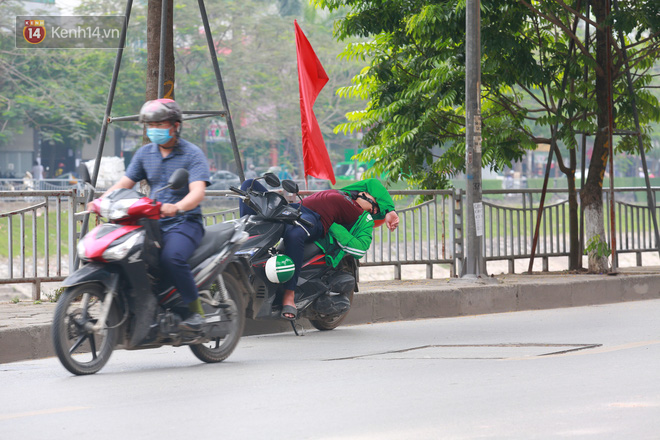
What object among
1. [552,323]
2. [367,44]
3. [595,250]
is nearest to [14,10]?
[367,44]

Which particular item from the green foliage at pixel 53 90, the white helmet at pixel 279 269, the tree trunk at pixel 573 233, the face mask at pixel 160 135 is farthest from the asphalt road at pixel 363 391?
the green foliage at pixel 53 90

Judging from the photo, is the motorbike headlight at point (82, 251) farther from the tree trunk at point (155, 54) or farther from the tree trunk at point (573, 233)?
the tree trunk at point (573, 233)

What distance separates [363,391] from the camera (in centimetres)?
595

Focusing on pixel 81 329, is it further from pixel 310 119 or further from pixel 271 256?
pixel 310 119

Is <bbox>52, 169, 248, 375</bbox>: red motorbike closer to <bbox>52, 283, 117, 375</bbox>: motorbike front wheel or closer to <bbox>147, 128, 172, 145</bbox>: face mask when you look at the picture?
<bbox>52, 283, 117, 375</bbox>: motorbike front wheel

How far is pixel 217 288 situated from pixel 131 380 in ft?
3.54

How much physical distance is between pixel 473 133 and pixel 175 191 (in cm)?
571

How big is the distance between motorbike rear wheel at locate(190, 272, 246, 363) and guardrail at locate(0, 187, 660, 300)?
11.1ft

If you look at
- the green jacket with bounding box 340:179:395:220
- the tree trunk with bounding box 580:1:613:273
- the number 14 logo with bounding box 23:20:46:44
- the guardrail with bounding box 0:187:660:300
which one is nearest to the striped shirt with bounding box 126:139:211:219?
the green jacket with bounding box 340:179:395:220

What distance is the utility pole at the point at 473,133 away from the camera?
1198cm

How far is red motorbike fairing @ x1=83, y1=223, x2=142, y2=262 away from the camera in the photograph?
21.1ft

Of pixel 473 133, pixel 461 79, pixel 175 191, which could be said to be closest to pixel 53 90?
pixel 461 79

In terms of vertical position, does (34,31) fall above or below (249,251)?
above

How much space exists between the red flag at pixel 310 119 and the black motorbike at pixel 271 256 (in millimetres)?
2588
